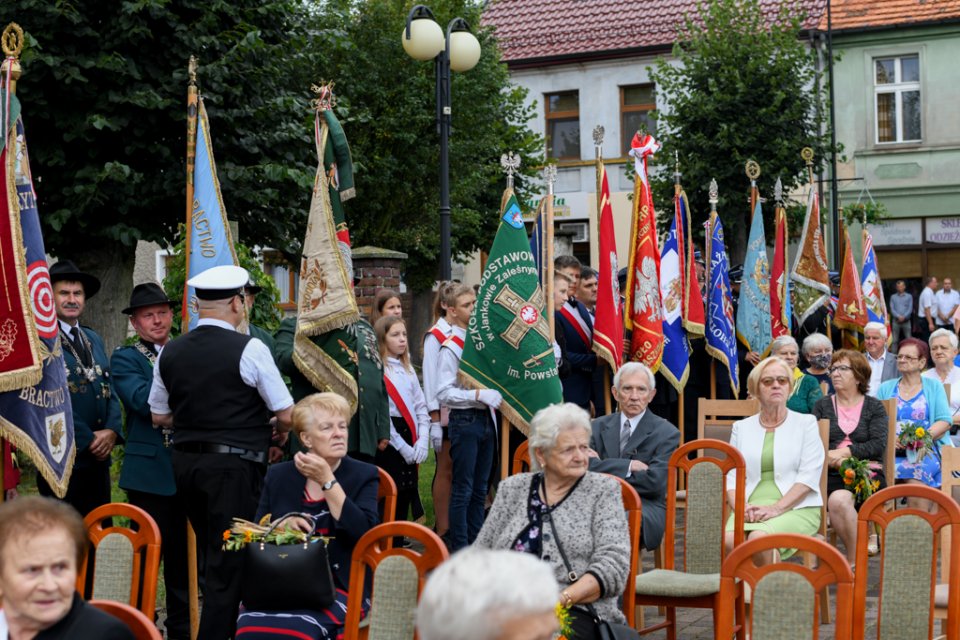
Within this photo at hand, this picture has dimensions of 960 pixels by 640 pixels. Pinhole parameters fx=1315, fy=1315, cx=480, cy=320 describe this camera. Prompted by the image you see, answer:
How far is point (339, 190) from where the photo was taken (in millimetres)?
7961

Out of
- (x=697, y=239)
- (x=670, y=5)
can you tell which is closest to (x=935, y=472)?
(x=697, y=239)

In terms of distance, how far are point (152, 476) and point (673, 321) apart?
5.47m

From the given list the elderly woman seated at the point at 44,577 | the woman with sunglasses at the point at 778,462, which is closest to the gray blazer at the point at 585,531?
the woman with sunglasses at the point at 778,462

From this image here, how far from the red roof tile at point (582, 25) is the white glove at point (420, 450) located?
884 inches

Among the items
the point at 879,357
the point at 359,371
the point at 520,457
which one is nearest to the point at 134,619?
the point at 520,457

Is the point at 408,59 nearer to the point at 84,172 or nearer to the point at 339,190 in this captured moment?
the point at 84,172

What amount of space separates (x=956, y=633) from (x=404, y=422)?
15.4 feet

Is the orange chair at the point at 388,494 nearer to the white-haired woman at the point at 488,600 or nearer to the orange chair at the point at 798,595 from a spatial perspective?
the orange chair at the point at 798,595

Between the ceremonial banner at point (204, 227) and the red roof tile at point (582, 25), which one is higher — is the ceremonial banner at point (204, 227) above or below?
below

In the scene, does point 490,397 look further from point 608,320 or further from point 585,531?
point 585,531

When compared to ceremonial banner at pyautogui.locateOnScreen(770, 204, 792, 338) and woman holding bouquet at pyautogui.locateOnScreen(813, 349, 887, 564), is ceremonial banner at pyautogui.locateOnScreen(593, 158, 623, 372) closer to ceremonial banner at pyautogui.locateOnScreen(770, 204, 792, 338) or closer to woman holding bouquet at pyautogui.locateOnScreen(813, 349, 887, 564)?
woman holding bouquet at pyautogui.locateOnScreen(813, 349, 887, 564)

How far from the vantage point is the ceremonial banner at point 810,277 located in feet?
47.4

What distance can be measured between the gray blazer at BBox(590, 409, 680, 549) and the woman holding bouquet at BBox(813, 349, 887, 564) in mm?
1781

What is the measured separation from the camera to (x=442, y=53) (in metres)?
12.2
